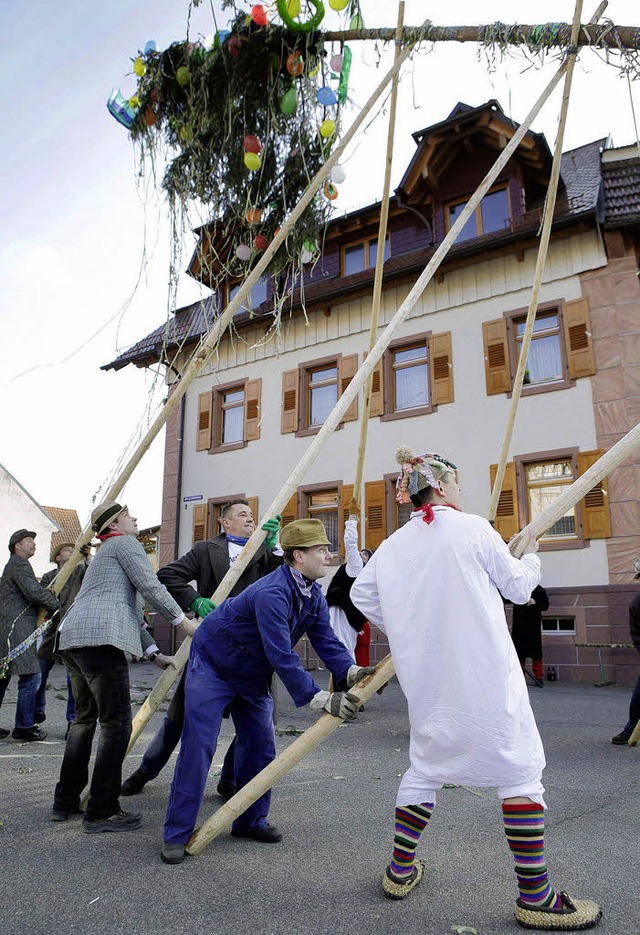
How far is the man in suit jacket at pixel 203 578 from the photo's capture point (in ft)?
13.3

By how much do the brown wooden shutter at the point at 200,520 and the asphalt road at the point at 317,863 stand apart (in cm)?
1202

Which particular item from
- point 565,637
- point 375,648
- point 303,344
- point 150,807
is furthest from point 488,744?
point 303,344

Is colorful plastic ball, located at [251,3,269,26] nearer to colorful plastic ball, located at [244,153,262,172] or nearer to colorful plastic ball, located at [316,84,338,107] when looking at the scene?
colorful plastic ball, located at [316,84,338,107]

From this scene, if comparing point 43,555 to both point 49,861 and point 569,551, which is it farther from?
point 49,861

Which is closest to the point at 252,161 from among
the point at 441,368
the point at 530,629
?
the point at 530,629

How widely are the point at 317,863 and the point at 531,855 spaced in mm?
1042

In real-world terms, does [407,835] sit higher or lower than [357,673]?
lower

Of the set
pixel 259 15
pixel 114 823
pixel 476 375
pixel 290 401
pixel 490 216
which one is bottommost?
pixel 114 823

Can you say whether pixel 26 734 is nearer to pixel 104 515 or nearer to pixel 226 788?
pixel 226 788

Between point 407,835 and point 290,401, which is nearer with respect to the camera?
point 407,835

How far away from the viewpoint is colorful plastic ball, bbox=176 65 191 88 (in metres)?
4.95

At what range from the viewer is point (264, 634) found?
10.3 ft

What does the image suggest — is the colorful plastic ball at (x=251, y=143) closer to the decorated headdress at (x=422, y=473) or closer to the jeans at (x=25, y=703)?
the decorated headdress at (x=422, y=473)

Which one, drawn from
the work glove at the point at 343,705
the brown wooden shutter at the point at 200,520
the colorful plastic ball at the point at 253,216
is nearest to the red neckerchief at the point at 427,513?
the work glove at the point at 343,705
